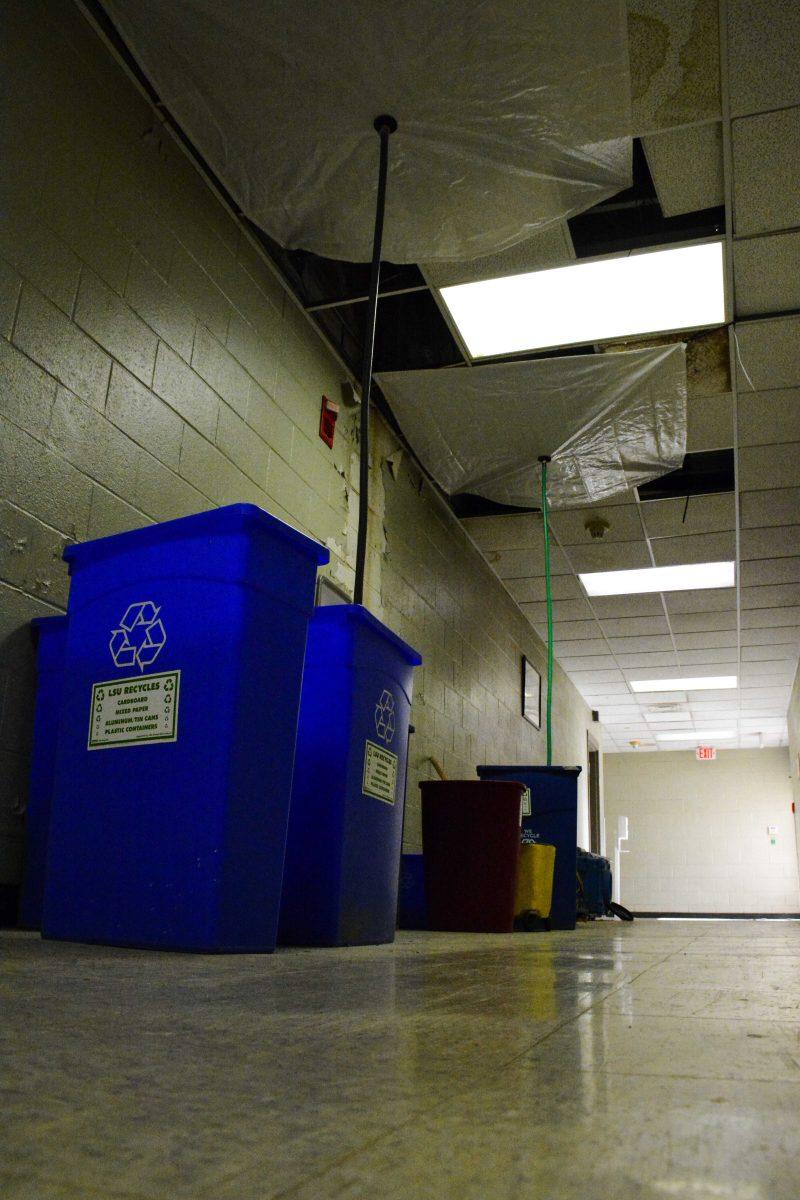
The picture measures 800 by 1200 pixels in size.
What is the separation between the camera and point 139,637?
1.50 m

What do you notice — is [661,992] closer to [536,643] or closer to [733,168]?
[733,168]

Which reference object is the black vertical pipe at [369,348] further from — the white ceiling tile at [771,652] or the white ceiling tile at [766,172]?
the white ceiling tile at [771,652]

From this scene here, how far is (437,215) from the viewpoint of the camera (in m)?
2.50

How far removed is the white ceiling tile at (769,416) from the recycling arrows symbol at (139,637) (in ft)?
10.5

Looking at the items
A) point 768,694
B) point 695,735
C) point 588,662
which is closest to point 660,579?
point 588,662

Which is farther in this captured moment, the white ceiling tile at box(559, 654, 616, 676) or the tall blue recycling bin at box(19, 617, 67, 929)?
the white ceiling tile at box(559, 654, 616, 676)

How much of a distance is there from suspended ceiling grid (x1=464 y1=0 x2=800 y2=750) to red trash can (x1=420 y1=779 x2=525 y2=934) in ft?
6.67

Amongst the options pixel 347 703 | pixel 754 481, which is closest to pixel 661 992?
pixel 347 703

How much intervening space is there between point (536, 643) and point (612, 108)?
211 inches

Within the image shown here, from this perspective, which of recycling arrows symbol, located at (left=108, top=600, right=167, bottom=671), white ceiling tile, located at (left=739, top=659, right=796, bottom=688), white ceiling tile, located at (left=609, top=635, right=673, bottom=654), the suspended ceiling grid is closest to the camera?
recycling arrows symbol, located at (left=108, top=600, right=167, bottom=671)

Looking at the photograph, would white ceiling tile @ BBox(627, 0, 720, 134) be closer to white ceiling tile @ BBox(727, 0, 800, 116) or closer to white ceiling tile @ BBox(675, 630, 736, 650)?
white ceiling tile @ BBox(727, 0, 800, 116)

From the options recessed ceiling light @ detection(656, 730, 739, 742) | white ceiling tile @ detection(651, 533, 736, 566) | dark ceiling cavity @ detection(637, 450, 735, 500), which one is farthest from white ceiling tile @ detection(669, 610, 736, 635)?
recessed ceiling light @ detection(656, 730, 739, 742)

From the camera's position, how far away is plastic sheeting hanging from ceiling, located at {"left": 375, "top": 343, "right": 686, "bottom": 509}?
3457 millimetres

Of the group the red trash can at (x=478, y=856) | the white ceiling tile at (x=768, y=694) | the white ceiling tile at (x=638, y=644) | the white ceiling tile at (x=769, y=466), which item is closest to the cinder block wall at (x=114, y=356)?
the red trash can at (x=478, y=856)
